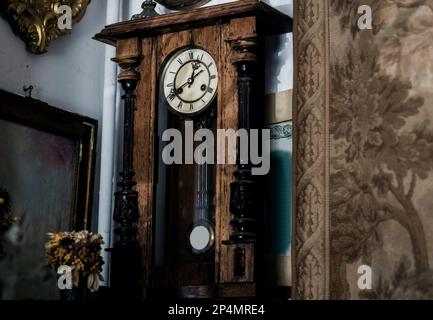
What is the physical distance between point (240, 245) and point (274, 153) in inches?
13.2

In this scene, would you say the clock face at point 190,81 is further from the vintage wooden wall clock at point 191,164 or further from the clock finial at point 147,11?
the clock finial at point 147,11

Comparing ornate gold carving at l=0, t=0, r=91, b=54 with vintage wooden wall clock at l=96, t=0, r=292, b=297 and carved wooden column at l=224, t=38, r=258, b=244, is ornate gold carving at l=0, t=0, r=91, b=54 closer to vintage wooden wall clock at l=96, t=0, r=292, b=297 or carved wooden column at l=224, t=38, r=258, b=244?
vintage wooden wall clock at l=96, t=0, r=292, b=297

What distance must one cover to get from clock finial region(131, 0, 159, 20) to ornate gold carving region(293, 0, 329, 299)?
0.76 meters

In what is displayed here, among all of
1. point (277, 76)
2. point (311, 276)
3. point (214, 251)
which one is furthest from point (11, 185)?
point (311, 276)

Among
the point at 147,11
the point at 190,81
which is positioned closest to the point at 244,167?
the point at 190,81

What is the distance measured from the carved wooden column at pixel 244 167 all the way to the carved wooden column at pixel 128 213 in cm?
32

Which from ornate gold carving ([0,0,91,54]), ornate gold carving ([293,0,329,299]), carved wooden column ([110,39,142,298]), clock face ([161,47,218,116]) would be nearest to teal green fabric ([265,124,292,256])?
clock face ([161,47,218,116])

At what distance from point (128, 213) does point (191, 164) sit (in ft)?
0.78

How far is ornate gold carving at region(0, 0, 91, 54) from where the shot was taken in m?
2.65

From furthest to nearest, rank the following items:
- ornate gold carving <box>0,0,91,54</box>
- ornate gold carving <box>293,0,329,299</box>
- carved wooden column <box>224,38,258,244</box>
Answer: ornate gold carving <box>0,0,91,54</box> < carved wooden column <box>224,38,258,244</box> < ornate gold carving <box>293,0,329,299</box>

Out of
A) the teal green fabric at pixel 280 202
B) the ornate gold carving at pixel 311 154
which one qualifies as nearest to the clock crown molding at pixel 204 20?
A: the teal green fabric at pixel 280 202

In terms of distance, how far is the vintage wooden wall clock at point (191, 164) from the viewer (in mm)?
2383

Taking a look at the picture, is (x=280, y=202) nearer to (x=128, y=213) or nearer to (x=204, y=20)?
(x=128, y=213)
